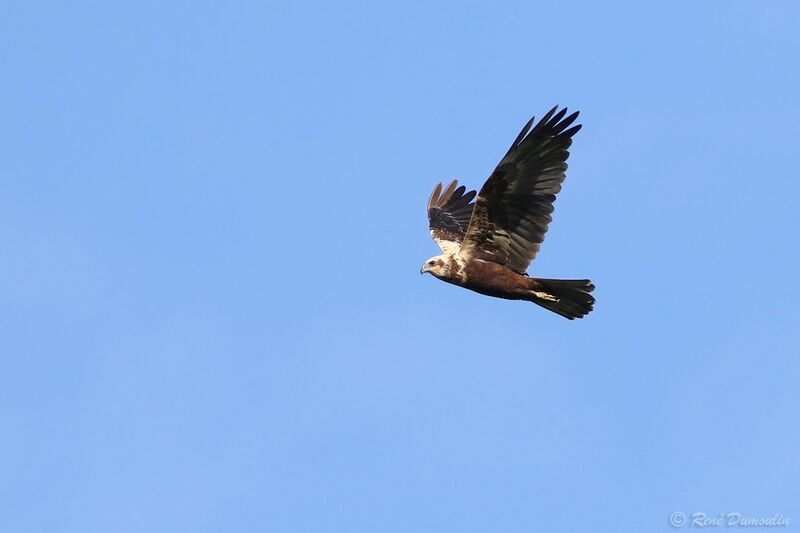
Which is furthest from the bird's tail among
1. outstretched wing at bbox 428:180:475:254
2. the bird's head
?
outstretched wing at bbox 428:180:475:254

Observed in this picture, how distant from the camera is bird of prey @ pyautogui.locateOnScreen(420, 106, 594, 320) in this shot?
15.6m

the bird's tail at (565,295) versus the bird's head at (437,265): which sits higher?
the bird's head at (437,265)

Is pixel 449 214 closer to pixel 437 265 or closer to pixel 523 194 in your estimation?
pixel 437 265

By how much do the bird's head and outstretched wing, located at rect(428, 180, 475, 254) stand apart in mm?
2177

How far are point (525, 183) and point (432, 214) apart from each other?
4402mm

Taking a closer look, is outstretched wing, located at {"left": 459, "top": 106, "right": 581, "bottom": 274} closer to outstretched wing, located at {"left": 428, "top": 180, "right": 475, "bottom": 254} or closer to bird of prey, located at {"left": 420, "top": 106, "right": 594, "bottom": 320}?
bird of prey, located at {"left": 420, "top": 106, "right": 594, "bottom": 320}

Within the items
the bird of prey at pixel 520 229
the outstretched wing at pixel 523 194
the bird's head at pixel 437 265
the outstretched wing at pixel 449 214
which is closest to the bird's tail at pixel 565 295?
the bird of prey at pixel 520 229

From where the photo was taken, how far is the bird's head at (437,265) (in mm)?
16297

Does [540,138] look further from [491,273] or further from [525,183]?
[491,273]

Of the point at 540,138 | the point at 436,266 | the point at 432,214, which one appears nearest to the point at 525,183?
the point at 540,138

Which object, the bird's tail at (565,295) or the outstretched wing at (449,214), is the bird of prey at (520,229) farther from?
the outstretched wing at (449,214)

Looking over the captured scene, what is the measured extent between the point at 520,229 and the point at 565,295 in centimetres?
104

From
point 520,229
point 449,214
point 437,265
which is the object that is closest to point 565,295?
point 520,229

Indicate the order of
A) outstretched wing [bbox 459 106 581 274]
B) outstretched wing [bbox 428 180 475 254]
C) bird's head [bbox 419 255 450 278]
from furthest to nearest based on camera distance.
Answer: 1. outstretched wing [bbox 428 180 475 254]
2. bird's head [bbox 419 255 450 278]
3. outstretched wing [bbox 459 106 581 274]
